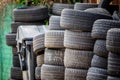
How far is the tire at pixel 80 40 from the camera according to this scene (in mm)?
7371

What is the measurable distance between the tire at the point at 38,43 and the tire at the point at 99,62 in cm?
179

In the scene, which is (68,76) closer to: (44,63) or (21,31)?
(44,63)

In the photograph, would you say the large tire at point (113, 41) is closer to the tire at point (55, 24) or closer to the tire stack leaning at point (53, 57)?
the tire stack leaning at point (53, 57)

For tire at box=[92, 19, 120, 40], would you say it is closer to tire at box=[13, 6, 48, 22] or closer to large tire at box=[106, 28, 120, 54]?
large tire at box=[106, 28, 120, 54]

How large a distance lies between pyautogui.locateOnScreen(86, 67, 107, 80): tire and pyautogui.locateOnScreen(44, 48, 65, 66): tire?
3.86 feet

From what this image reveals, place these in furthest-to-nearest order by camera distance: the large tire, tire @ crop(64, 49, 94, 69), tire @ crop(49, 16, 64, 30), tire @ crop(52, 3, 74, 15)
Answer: tire @ crop(52, 3, 74, 15), tire @ crop(49, 16, 64, 30), tire @ crop(64, 49, 94, 69), the large tire

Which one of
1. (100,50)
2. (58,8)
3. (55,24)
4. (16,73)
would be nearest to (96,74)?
(100,50)

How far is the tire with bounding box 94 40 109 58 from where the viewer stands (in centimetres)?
680

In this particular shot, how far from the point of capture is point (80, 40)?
7.39 meters

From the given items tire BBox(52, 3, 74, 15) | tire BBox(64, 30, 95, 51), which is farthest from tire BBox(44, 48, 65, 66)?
tire BBox(52, 3, 74, 15)

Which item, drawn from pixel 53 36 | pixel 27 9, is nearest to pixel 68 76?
pixel 53 36

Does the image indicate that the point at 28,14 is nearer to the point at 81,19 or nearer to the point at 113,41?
the point at 81,19

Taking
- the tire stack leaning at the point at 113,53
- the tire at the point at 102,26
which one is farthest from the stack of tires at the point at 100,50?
the tire stack leaning at the point at 113,53

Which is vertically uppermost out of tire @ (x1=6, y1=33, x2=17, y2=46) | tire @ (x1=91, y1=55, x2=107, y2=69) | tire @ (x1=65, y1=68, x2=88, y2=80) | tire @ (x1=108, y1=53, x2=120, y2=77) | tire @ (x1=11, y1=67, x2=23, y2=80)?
tire @ (x1=108, y1=53, x2=120, y2=77)
